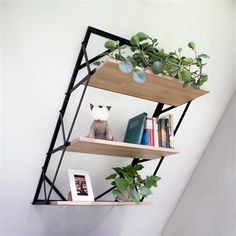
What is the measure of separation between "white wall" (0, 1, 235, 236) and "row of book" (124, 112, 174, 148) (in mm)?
145

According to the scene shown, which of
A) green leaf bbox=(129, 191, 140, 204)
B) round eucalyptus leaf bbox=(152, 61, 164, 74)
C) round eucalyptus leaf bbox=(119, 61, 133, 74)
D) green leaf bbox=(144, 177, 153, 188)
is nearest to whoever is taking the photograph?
round eucalyptus leaf bbox=(119, 61, 133, 74)

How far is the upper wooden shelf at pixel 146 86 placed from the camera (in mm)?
1482

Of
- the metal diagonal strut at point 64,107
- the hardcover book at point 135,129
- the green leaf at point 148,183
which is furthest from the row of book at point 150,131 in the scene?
the metal diagonal strut at point 64,107

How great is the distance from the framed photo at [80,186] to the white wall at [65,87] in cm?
13

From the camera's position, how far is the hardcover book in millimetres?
1752

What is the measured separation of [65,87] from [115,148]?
46 cm

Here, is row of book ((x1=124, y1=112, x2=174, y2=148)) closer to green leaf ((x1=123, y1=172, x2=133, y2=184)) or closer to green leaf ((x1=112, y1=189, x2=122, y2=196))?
green leaf ((x1=123, y1=172, x2=133, y2=184))

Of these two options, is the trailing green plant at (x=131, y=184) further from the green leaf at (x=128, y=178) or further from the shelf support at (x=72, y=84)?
the shelf support at (x=72, y=84)

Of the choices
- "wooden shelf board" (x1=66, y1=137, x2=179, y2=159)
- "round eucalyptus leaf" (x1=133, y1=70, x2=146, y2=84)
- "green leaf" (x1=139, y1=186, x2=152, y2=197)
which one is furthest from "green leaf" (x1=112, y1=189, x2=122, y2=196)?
Answer: "round eucalyptus leaf" (x1=133, y1=70, x2=146, y2=84)

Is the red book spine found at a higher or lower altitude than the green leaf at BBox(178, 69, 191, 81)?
lower
